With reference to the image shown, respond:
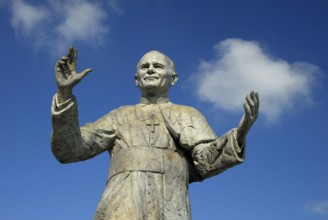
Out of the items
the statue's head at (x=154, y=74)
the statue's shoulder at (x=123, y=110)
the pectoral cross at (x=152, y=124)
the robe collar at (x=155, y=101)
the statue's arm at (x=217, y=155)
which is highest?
the statue's head at (x=154, y=74)

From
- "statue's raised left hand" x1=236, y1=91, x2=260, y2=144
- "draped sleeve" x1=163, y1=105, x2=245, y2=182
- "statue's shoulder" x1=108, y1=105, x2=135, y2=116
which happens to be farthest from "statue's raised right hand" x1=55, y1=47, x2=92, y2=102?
"statue's raised left hand" x1=236, y1=91, x2=260, y2=144

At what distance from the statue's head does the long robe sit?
0.29 metres

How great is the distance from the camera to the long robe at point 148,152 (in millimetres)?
8977

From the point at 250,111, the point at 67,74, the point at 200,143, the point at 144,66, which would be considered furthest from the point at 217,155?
the point at 67,74

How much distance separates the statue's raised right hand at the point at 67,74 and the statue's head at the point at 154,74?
157 cm

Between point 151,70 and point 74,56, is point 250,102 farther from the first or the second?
point 74,56

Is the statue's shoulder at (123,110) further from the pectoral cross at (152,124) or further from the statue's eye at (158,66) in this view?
the statue's eye at (158,66)

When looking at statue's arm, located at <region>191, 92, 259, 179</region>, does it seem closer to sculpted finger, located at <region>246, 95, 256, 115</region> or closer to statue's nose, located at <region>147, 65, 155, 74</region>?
sculpted finger, located at <region>246, 95, 256, 115</region>

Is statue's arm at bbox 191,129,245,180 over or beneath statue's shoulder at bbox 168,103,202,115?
beneath

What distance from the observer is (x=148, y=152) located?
30.9 ft

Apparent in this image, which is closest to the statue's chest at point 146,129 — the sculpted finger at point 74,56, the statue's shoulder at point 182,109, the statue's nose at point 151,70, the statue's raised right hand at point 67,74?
the statue's shoulder at point 182,109

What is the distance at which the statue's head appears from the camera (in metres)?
10.3

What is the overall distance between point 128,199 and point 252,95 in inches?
92.2

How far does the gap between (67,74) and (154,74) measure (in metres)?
1.80
